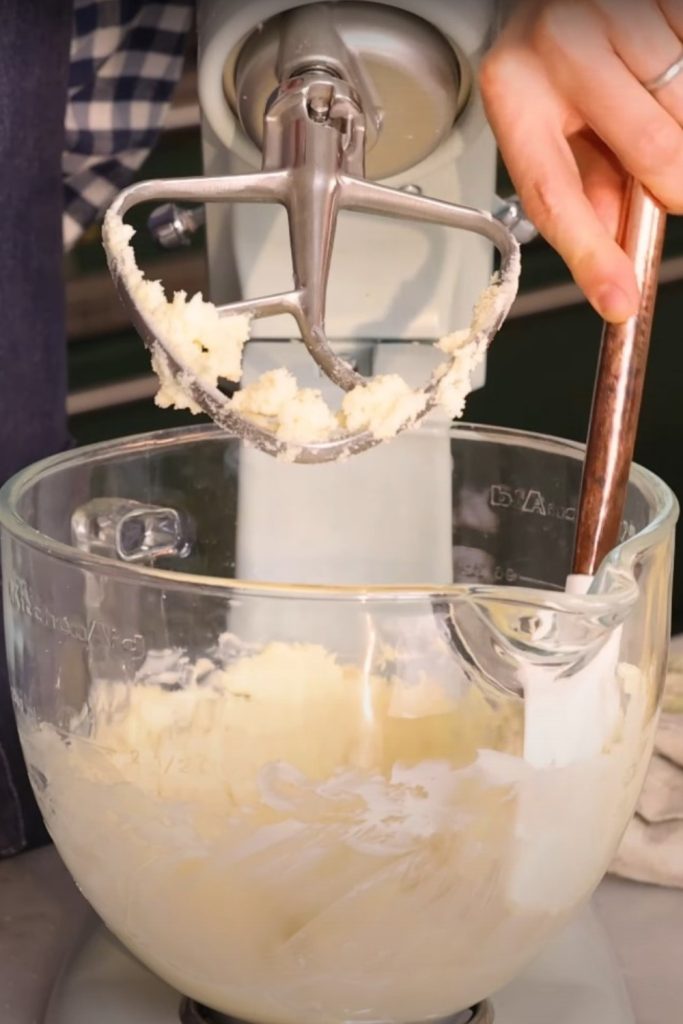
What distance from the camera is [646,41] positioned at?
0.39 meters

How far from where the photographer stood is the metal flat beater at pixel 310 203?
353mm

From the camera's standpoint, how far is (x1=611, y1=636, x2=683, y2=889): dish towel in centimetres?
49

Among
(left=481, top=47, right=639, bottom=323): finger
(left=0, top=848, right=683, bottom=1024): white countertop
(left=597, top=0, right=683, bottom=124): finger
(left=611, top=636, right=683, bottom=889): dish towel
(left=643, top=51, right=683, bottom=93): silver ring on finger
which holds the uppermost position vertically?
Result: (left=597, top=0, right=683, bottom=124): finger

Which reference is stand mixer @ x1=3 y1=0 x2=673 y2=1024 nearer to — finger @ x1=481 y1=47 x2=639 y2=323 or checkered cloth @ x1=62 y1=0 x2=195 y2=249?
finger @ x1=481 y1=47 x2=639 y2=323

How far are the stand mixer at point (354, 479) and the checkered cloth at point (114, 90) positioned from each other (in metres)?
0.13

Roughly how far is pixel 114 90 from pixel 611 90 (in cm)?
31

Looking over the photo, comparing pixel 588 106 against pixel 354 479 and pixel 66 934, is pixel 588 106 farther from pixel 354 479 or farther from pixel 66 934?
pixel 66 934

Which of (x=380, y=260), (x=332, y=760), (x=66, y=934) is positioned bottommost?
(x=66, y=934)

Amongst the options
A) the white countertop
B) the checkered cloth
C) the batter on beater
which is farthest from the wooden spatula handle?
the checkered cloth

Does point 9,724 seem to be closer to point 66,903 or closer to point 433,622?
point 66,903

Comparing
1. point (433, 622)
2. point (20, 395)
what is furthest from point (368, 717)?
point (20, 395)

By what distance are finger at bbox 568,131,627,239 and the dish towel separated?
0.71ft

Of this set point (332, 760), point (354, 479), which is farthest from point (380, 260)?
point (332, 760)

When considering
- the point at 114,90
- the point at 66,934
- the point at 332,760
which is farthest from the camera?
the point at 114,90
